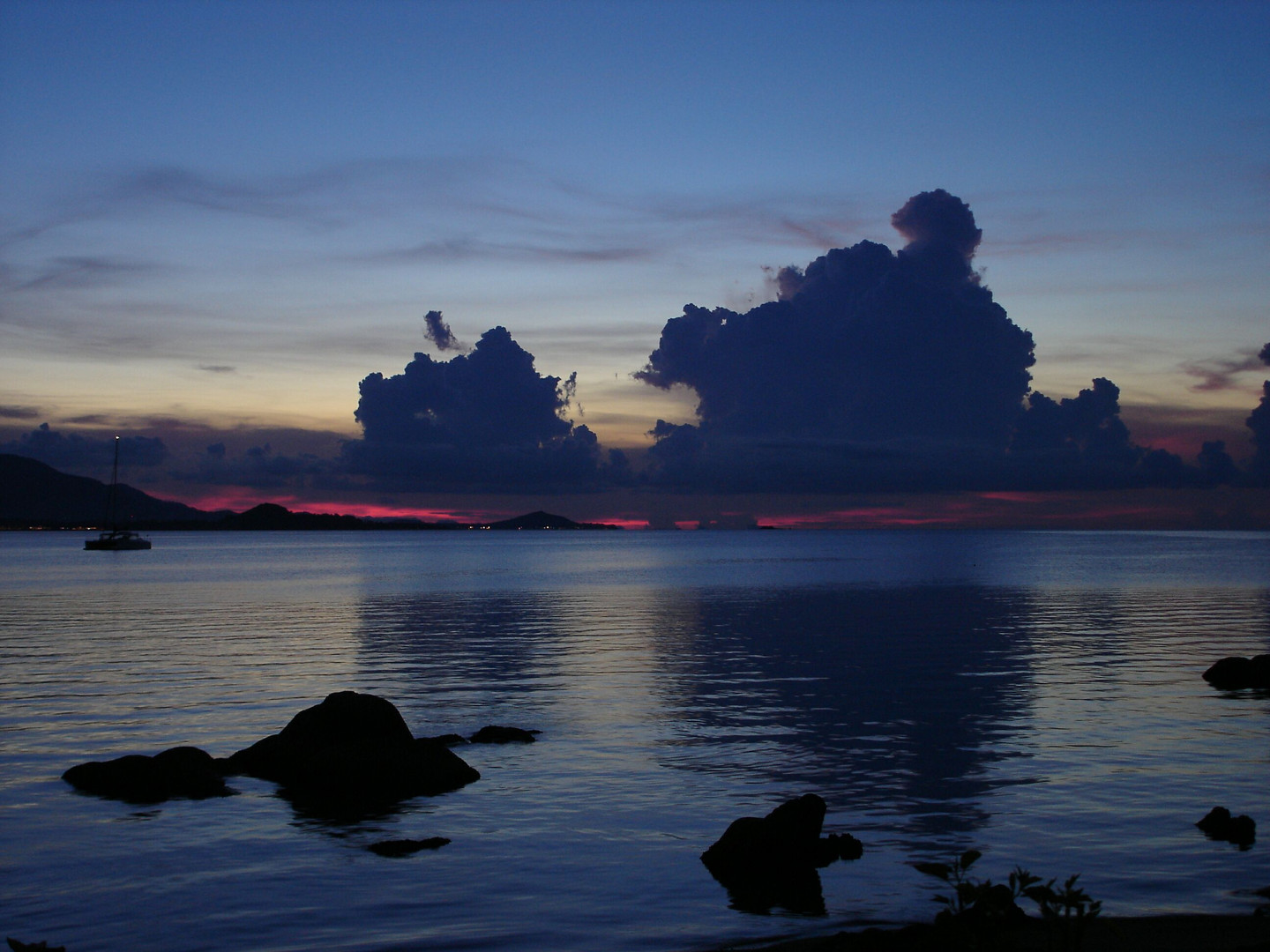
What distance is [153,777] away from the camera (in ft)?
78.6

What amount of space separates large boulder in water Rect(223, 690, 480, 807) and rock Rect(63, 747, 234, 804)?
4.86 ft

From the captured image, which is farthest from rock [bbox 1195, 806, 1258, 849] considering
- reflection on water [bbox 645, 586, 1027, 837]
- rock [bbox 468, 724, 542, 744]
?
rock [bbox 468, 724, 542, 744]

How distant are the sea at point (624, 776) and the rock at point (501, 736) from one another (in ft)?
1.57

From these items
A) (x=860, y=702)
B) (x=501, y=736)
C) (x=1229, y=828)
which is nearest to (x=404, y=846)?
(x=501, y=736)

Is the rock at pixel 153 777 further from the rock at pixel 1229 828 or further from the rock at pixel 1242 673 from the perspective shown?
the rock at pixel 1242 673

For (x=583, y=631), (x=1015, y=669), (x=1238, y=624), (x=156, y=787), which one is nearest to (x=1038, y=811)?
(x=156, y=787)

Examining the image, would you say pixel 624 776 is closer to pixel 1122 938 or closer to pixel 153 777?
pixel 153 777

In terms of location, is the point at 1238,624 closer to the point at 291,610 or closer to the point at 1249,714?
the point at 1249,714

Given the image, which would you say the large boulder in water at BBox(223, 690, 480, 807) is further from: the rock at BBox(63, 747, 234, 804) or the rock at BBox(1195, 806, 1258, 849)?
the rock at BBox(1195, 806, 1258, 849)

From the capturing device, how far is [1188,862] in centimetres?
1827

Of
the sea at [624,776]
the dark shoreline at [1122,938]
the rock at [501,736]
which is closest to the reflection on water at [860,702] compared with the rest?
the sea at [624,776]

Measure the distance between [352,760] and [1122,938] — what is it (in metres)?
16.7

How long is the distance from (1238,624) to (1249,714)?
37.0 meters

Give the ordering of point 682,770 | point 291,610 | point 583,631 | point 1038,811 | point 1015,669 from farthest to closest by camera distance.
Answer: point 291,610 < point 583,631 < point 1015,669 < point 682,770 < point 1038,811
